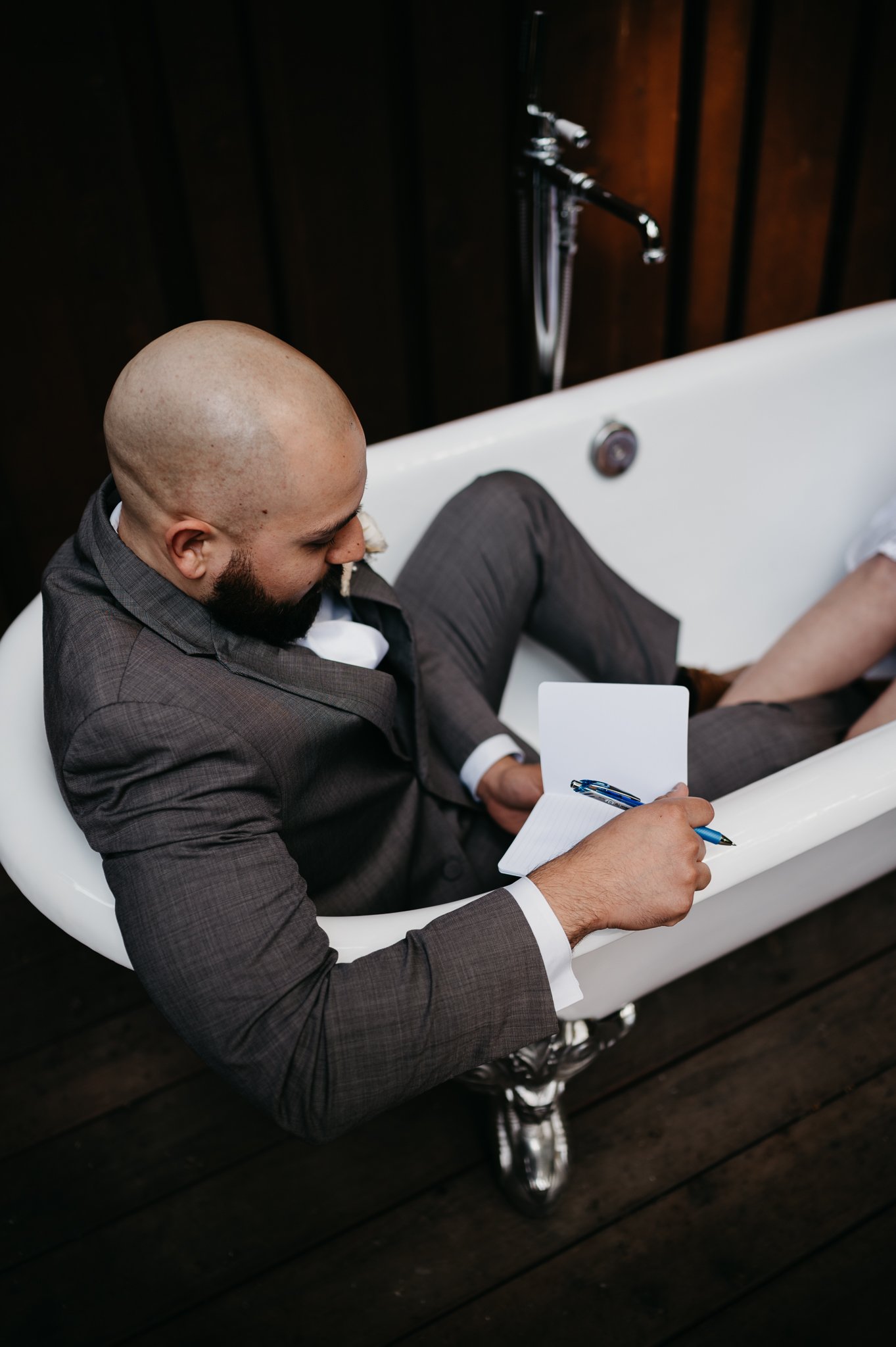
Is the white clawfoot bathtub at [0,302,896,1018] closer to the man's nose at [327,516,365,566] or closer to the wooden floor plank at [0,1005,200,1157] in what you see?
the man's nose at [327,516,365,566]

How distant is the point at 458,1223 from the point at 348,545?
0.84 meters

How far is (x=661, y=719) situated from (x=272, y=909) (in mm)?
372

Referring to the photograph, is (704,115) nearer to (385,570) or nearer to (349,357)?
(349,357)

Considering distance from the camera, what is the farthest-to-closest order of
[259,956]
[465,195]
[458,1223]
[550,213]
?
[465,195]
[550,213]
[458,1223]
[259,956]

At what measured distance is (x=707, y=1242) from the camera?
1237mm

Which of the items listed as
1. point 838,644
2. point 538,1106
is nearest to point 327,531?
point 538,1106

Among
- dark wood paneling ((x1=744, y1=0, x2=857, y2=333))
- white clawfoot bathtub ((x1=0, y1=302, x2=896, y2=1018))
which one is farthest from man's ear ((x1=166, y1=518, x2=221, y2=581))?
dark wood paneling ((x1=744, y1=0, x2=857, y2=333))

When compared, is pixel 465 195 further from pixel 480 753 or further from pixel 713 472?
pixel 480 753

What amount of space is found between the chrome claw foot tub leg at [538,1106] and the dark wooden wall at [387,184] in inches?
47.8

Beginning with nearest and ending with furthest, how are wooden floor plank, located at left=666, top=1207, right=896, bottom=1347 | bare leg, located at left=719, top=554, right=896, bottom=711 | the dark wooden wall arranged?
wooden floor plank, located at left=666, top=1207, right=896, bottom=1347, bare leg, located at left=719, top=554, right=896, bottom=711, the dark wooden wall

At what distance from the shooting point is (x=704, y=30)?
1.92 m

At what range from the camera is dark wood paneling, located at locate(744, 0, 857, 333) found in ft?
6.56

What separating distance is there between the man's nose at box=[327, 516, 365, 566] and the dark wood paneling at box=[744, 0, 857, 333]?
1.60 meters

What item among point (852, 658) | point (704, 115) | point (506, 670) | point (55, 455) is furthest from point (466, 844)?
point (704, 115)
